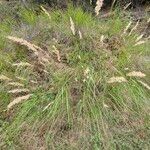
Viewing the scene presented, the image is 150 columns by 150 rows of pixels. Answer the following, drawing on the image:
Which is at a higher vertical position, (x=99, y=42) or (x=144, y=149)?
(x=99, y=42)

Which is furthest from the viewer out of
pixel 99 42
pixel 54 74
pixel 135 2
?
pixel 135 2

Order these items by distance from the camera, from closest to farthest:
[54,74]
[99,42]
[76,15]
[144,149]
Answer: [144,149]
[54,74]
[99,42]
[76,15]

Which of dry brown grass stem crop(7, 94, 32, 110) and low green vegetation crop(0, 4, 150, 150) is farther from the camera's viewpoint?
low green vegetation crop(0, 4, 150, 150)

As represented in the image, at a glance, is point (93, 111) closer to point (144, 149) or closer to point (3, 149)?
point (144, 149)

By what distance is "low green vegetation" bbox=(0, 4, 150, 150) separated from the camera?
15.1 feet

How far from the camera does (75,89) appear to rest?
16.3ft

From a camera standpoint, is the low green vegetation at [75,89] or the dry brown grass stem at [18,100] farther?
the low green vegetation at [75,89]

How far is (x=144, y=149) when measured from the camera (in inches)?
177

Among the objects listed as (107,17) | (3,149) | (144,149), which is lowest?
(3,149)

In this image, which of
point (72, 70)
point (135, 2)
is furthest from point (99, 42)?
point (135, 2)

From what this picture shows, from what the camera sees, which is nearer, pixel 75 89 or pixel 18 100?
pixel 18 100

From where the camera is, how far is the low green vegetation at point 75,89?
15.1ft

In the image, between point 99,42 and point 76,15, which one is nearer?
point 99,42

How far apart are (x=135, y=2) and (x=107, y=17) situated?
1288mm
